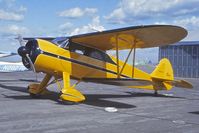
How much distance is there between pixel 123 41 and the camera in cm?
1328

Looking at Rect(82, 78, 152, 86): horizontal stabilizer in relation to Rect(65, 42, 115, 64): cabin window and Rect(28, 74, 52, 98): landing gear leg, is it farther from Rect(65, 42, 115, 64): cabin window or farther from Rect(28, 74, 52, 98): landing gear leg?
Rect(28, 74, 52, 98): landing gear leg

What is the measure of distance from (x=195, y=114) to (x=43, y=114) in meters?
4.33

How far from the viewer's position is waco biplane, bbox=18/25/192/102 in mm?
11484

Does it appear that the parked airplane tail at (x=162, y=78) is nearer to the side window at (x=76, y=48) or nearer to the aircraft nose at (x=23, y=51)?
the side window at (x=76, y=48)

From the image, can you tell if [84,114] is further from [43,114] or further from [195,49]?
[195,49]

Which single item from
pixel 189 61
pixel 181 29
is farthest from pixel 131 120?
pixel 189 61

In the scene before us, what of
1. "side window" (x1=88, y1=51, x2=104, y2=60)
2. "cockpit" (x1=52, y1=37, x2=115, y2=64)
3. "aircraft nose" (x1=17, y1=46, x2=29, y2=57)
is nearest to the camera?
"aircraft nose" (x1=17, y1=46, x2=29, y2=57)

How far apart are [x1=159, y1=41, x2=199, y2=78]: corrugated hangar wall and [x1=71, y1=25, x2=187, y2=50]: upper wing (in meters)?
24.7

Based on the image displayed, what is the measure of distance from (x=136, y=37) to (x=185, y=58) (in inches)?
1078

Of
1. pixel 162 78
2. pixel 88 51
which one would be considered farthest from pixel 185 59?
pixel 88 51

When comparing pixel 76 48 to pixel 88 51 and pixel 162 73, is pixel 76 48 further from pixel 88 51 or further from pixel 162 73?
pixel 162 73

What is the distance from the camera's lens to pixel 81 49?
12758 mm

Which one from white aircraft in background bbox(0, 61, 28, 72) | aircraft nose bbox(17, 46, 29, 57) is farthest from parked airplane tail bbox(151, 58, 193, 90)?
white aircraft in background bbox(0, 61, 28, 72)

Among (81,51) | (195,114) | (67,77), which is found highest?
(81,51)
